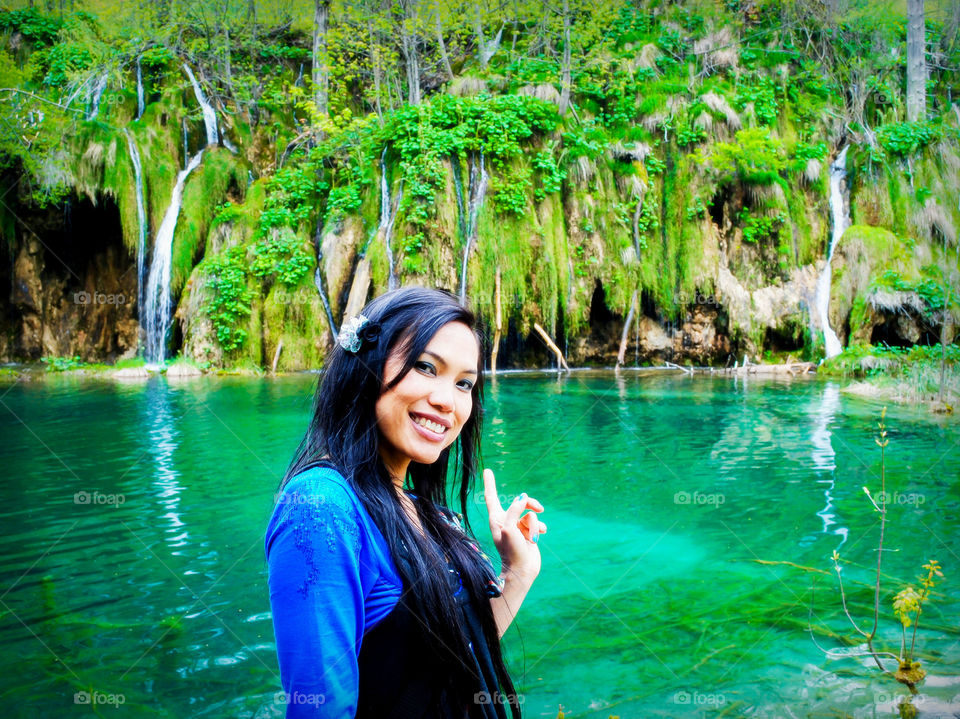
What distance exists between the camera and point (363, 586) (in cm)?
143

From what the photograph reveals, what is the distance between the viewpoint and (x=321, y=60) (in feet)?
66.7

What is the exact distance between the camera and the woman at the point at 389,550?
1.30 meters

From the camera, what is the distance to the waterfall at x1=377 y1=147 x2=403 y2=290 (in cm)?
1686

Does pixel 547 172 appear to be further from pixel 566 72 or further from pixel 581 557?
pixel 581 557

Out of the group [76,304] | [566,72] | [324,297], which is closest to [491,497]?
[324,297]

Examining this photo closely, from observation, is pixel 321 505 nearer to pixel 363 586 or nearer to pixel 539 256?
pixel 363 586

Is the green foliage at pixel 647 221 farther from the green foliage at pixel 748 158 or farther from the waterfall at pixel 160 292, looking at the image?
the waterfall at pixel 160 292

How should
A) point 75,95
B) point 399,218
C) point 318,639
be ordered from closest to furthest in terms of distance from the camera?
1. point 318,639
2. point 399,218
3. point 75,95

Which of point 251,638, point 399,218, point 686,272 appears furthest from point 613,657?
point 686,272

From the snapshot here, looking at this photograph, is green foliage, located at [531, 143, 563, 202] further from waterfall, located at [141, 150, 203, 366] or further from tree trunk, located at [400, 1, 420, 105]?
waterfall, located at [141, 150, 203, 366]

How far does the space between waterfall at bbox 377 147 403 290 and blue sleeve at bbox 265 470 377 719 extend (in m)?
15.5

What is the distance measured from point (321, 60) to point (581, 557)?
1908 centimetres

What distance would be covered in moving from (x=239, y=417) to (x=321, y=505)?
31.4ft

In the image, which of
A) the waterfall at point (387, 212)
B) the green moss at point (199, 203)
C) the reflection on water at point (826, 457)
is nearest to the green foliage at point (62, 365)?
the green moss at point (199, 203)
